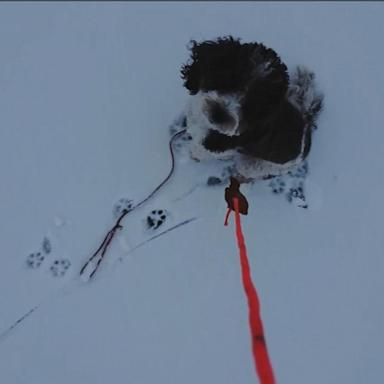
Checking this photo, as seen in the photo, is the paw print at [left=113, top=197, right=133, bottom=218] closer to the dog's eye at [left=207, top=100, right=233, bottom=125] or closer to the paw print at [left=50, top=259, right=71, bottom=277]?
the paw print at [left=50, top=259, right=71, bottom=277]

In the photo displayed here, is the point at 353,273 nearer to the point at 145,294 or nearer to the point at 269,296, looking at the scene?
the point at 269,296

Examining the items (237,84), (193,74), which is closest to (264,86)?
(237,84)

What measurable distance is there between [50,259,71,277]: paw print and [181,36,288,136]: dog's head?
85cm

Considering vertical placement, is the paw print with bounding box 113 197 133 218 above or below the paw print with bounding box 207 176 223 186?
below

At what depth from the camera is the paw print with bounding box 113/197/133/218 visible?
206 centimetres

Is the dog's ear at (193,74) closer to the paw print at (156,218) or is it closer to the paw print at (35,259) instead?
the paw print at (156,218)

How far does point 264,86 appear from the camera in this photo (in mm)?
1497

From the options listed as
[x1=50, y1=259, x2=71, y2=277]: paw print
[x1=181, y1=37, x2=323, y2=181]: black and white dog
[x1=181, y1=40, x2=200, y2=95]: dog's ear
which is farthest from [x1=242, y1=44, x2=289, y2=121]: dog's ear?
[x1=50, y1=259, x2=71, y2=277]: paw print

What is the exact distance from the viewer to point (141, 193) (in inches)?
81.4

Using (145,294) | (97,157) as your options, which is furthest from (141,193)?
(145,294)

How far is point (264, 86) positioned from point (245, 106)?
0.08 m

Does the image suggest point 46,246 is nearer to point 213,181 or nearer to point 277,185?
point 213,181

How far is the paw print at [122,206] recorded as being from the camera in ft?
6.75

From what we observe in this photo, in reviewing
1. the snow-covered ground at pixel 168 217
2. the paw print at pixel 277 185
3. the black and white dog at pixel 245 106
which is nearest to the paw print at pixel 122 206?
the snow-covered ground at pixel 168 217
